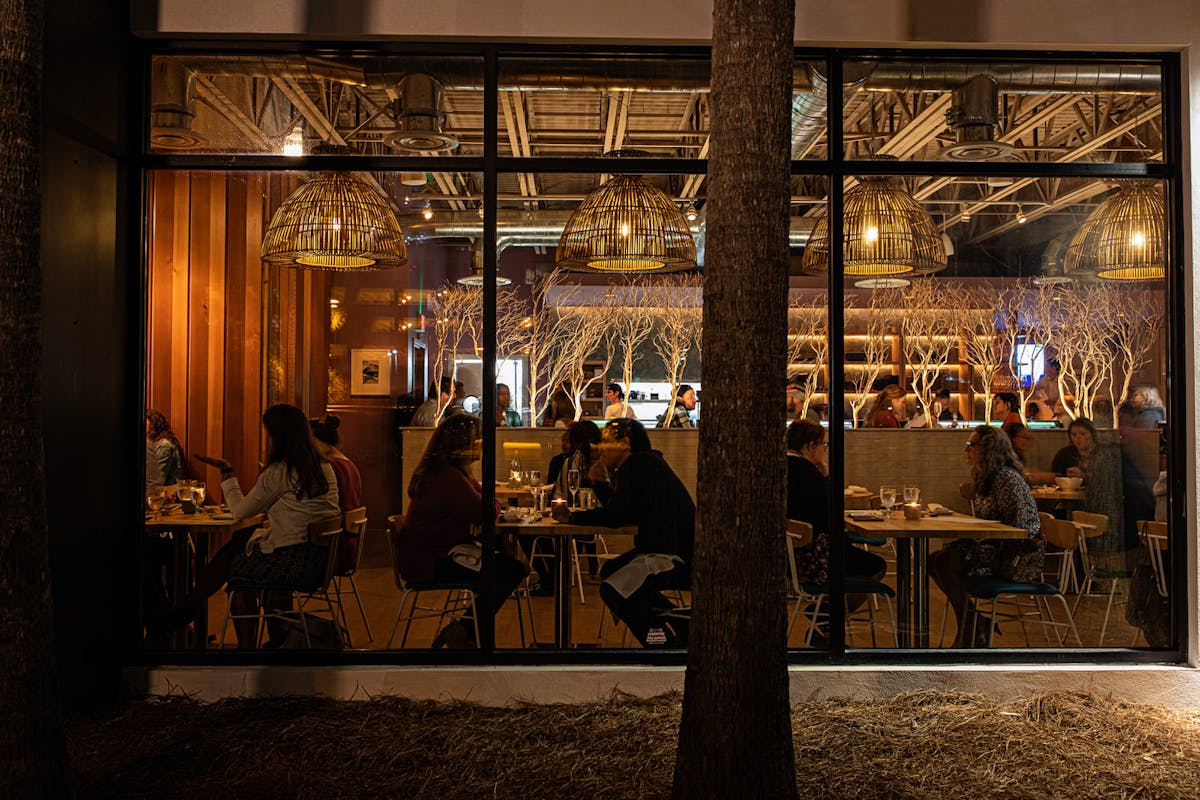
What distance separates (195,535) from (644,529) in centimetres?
246

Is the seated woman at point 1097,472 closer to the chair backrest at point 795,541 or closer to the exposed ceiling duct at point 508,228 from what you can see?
the chair backrest at point 795,541

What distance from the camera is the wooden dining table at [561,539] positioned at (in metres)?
5.02

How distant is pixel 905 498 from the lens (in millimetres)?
5156

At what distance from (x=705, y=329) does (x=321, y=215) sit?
2.82 meters

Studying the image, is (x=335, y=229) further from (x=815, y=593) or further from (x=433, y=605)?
(x=815, y=593)

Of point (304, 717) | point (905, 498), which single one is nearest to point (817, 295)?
point (905, 498)

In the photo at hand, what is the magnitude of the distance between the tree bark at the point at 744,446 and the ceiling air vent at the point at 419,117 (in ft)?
7.50

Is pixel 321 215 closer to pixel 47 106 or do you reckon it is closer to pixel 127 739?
pixel 47 106

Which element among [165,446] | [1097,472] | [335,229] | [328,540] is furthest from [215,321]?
[1097,472]

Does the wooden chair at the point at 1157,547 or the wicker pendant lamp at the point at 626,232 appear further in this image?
the wicker pendant lamp at the point at 626,232

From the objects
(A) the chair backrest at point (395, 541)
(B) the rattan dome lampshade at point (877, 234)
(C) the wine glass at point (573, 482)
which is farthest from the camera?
(C) the wine glass at point (573, 482)

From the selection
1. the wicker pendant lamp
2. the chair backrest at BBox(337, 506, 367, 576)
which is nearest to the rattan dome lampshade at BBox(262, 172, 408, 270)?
the wicker pendant lamp

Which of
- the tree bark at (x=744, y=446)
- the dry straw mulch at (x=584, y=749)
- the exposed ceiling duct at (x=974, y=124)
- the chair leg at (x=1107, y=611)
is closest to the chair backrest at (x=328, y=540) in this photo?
the dry straw mulch at (x=584, y=749)

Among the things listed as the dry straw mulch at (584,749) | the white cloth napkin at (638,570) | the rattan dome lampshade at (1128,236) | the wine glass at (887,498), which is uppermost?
the rattan dome lampshade at (1128,236)
